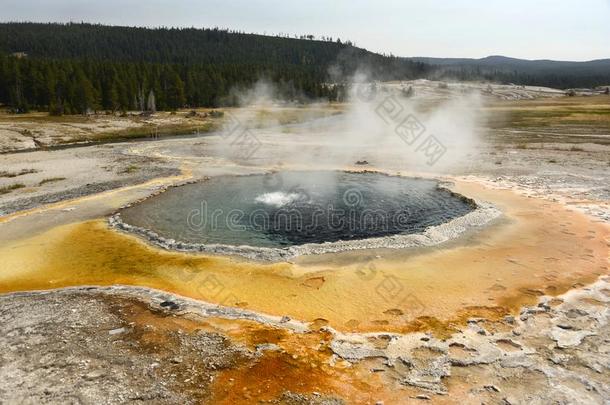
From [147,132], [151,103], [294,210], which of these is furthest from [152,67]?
[294,210]

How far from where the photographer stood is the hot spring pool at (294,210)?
15742 millimetres

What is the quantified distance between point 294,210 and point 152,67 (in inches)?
2711

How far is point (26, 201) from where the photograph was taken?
19609mm

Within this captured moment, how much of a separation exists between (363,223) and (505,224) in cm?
540

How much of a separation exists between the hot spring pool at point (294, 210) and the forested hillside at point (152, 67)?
4482 cm

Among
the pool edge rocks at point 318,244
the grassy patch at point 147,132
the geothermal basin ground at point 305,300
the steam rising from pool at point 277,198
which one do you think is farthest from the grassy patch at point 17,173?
the steam rising from pool at point 277,198

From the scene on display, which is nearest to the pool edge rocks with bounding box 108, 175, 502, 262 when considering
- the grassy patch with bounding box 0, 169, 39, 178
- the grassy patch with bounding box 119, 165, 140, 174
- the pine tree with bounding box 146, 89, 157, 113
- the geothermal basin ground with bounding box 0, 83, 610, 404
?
the geothermal basin ground with bounding box 0, 83, 610, 404

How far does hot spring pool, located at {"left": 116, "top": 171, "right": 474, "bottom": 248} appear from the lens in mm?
15742

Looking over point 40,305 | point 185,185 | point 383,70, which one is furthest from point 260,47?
point 40,305

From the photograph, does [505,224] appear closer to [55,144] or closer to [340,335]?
[340,335]

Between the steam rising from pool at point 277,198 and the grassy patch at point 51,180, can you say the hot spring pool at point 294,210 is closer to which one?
the steam rising from pool at point 277,198

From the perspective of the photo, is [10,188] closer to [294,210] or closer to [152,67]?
[294,210]

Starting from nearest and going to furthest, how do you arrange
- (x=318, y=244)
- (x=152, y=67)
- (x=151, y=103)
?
(x=318, y=244) → (x=151, y=103) → (x=152, y=67)

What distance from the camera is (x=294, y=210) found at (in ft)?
60.8
